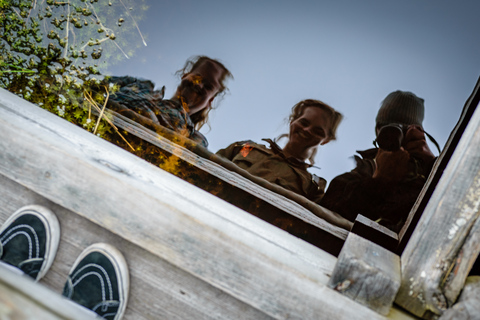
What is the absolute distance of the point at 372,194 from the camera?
4.62 ft

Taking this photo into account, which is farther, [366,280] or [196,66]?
[196,66]

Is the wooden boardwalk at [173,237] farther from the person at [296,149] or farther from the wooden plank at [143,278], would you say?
the person at [296,149]

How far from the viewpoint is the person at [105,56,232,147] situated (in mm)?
1584

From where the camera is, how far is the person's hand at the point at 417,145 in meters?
1.35

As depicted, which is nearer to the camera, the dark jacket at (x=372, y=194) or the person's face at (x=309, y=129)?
the dark jacket at (x=372, y=194)

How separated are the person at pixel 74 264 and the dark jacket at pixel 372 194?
3.52 feet

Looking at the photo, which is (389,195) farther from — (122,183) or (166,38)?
(166,38)

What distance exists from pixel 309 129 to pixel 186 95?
799 mm

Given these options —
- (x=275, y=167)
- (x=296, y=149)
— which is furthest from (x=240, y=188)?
(x=296, y=149)

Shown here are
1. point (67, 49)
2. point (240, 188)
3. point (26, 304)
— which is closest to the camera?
point (26, 304)

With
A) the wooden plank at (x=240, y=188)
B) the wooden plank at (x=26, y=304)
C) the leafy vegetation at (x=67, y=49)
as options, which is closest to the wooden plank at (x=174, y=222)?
the wooden plank at (x=26, y=304)

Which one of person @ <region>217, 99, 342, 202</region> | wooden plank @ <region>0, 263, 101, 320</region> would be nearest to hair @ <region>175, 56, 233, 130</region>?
person @ <region>217, 99, 342, 202</region>

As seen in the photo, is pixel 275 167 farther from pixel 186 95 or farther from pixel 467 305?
pixel 467 305

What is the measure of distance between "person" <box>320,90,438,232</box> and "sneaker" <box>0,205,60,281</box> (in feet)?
3.87
